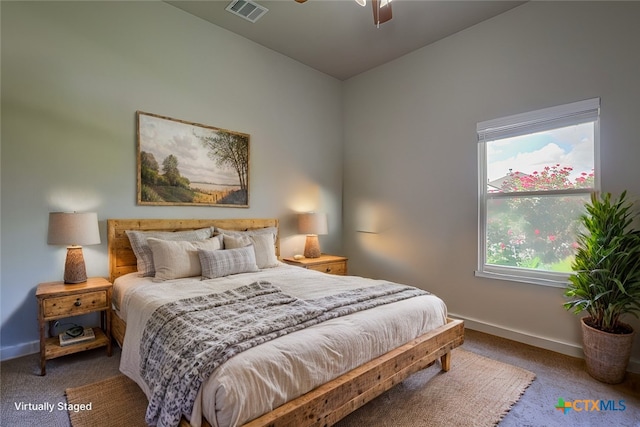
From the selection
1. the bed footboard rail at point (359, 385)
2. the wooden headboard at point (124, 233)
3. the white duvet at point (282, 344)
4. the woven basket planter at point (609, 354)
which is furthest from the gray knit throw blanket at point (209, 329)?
the woven basket planter at point (609, 354)

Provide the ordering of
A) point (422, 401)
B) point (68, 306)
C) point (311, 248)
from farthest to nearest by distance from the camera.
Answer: point (311, 248) → point (68, 306) → point (422, 401)

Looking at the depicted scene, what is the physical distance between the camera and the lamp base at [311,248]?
398 centimetres

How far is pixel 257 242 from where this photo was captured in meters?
3.24

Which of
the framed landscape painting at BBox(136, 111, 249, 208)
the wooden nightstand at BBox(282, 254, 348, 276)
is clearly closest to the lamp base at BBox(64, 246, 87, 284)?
the framed landscape painting at BBox(136, 111, 249, 208)

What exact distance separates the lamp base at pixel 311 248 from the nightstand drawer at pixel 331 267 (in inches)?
8.6

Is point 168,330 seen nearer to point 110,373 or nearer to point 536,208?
point 110,373

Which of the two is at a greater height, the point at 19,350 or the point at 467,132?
the point at 467,132

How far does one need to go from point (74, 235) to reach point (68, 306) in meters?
0.53

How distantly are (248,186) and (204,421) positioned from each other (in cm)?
273

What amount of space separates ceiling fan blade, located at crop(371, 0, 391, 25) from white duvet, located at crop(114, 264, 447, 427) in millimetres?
1996

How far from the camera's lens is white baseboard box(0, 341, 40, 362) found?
2.35 metres

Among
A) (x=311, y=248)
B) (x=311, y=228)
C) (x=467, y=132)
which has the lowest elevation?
(x=311, y=248)

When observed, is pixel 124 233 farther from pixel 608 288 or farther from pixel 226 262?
pixel 608 288

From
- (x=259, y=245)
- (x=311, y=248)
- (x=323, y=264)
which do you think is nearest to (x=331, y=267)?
(x=323, y=264)
